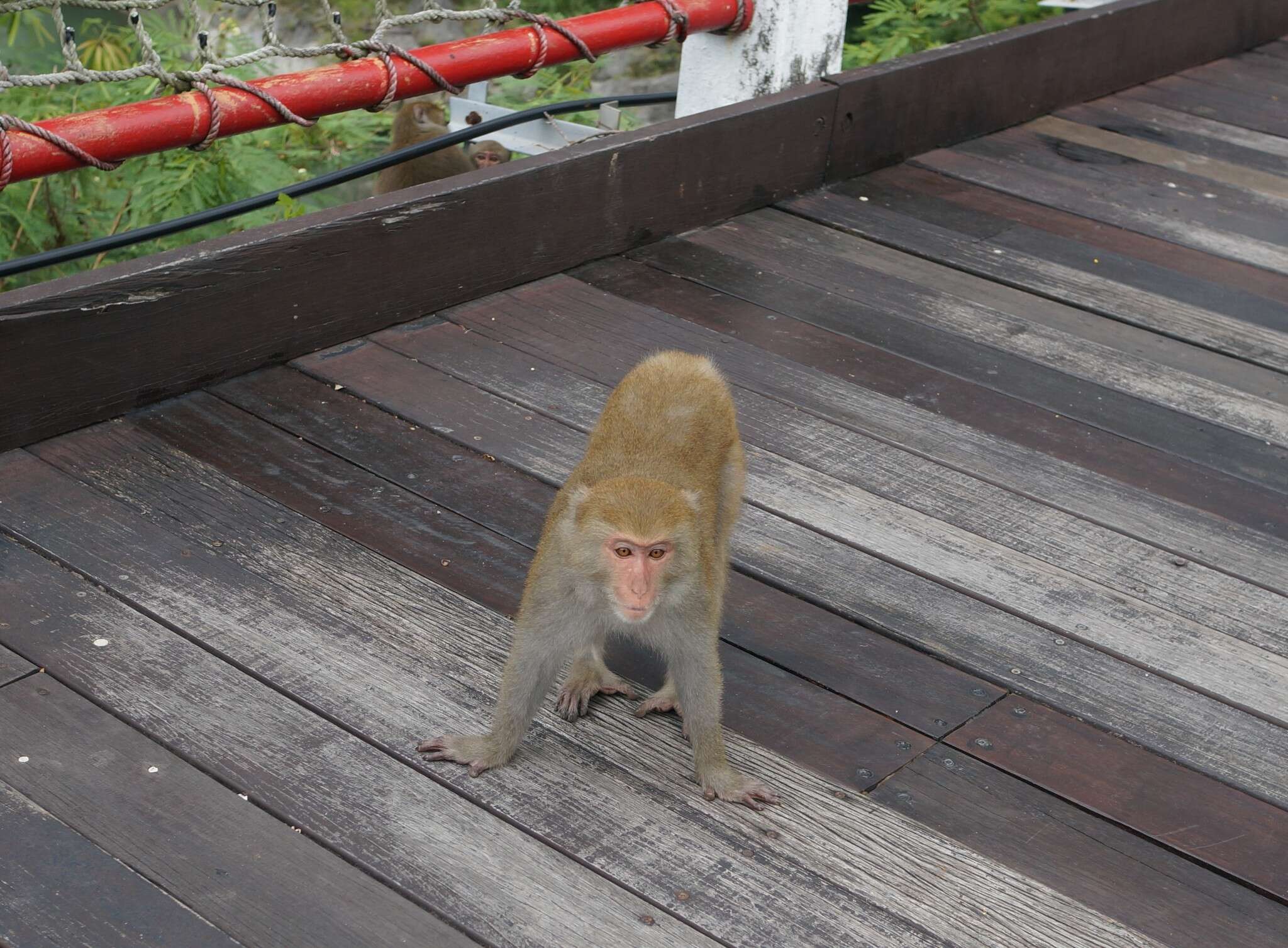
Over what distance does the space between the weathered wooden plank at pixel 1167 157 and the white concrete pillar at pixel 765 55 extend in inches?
43.3

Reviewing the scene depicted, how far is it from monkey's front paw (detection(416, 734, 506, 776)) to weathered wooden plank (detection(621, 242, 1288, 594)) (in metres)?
1.45

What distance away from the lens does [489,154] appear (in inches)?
199

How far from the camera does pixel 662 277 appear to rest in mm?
4219

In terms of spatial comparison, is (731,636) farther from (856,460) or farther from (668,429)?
(856,460)

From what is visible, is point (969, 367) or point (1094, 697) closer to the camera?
point (1094, 697)

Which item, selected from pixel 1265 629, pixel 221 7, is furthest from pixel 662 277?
pixel 221 7

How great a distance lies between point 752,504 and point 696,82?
208 cm

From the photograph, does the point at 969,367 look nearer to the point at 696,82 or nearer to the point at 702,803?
the point at 696,82

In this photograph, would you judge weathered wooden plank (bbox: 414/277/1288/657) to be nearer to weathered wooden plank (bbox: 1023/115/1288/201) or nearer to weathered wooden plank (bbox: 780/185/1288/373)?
weathered wooden plank (bbox: 780/185/1288/373)

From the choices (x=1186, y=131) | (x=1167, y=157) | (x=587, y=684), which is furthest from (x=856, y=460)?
(x=1186, y=131)

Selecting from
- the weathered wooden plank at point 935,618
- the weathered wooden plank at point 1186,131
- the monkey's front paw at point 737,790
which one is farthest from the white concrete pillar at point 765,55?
the monkey's front paw at point 737,790

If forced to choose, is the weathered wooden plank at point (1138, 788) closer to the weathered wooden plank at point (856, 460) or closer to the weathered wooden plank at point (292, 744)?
the weathered wooden plank at point (856, 460)

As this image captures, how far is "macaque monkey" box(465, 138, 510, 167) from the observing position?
5039 millimetres

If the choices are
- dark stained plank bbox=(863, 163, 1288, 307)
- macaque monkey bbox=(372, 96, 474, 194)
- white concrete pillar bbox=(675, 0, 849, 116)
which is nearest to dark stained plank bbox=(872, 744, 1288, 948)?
dark stained plank bbox=(863, 163, 1288, 307)
